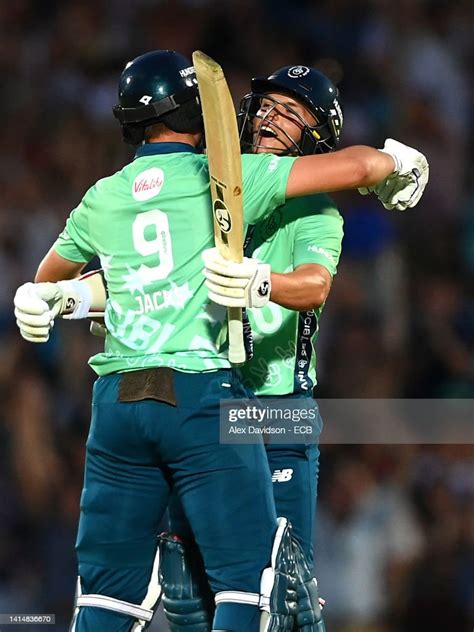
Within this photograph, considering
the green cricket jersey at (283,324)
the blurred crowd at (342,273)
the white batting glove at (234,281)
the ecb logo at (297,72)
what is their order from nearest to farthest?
the white batting glove at (234,281) → the green cricket jersey at (283,324) → the ecb logo at (297,72) → the blurred crowd at (342,273)

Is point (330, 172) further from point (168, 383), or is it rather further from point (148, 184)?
point (168, 383)

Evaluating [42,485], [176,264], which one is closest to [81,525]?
[176,264]

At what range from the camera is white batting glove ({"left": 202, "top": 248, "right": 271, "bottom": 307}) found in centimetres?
316

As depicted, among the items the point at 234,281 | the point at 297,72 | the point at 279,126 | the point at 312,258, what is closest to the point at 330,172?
the point at 312,258

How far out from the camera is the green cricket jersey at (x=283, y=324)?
369 centimetres

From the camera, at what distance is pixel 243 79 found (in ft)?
24.8

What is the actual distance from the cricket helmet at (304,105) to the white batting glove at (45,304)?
724 millimetres

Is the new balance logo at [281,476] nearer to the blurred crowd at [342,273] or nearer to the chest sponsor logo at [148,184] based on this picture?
the chest sponsor logo at [148,184]

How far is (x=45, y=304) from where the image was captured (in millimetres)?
3596

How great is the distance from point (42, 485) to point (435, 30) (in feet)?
12.4

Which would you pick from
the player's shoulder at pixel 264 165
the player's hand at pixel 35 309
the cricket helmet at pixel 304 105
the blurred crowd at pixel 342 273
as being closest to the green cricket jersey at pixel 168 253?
the player's shoulder at pixel 264 165

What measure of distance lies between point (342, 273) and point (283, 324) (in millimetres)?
3245

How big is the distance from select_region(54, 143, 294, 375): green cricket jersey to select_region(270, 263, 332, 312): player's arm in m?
0.18

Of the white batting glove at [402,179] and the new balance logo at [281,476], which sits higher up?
the white batting glove at [402,179]
